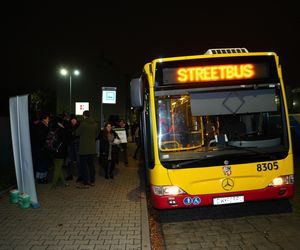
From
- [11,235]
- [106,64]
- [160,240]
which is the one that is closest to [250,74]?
[160,240]

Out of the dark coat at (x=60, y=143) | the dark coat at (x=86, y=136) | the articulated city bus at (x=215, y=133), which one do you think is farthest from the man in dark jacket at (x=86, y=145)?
the articulated city bus at (x=215, y=133)

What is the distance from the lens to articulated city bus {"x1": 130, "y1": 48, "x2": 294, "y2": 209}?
573 centimetres

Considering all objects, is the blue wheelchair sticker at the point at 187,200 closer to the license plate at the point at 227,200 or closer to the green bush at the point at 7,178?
the license plate at the point at 227,200

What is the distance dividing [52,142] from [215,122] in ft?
15.4

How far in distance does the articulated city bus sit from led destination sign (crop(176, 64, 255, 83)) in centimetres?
2

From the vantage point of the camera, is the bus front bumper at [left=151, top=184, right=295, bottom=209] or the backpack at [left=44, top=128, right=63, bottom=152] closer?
the bus front bumper at [left=151, top=184, right=295, bottom=209]

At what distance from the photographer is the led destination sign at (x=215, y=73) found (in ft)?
19.4

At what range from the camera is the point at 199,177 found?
5.72 m

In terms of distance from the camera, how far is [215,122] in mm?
5906

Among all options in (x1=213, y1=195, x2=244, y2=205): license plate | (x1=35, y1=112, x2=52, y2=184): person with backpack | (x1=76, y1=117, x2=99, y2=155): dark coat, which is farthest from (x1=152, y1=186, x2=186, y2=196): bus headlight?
(x1=35, y1=112, x2=52, y2=184): person with backpack

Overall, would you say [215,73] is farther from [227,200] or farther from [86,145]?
[86,145]

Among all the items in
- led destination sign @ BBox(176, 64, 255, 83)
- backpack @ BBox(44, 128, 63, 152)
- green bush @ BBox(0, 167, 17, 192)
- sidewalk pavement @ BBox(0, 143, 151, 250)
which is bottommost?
sidewalk pavement @ BBox(0, 143, 151, 250)

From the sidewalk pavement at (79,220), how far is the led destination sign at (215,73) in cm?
264

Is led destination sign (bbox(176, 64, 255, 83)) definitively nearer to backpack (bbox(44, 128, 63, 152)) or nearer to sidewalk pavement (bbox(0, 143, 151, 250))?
sidewalk pavement (bbox(0, 143, 151, 250))
